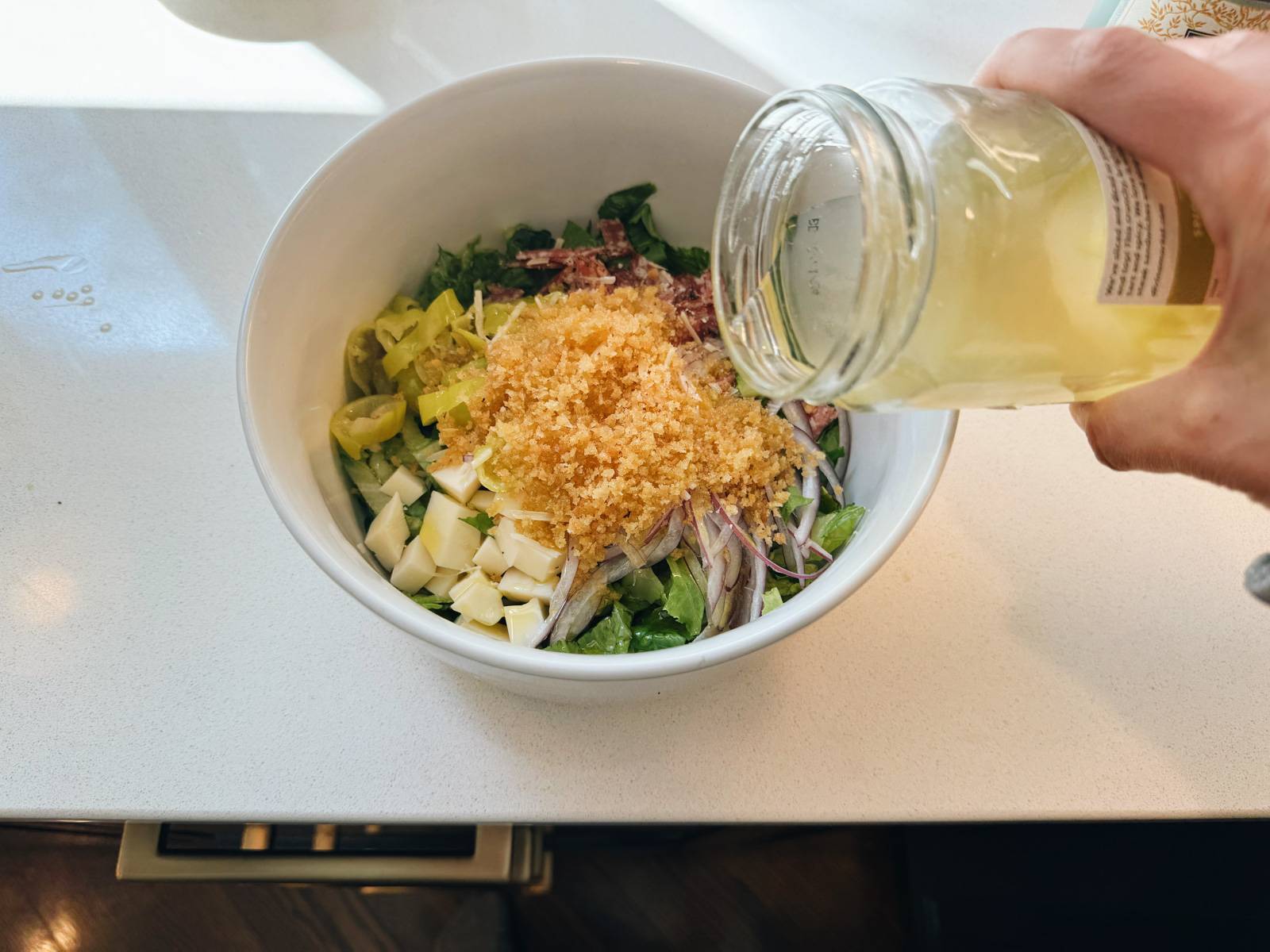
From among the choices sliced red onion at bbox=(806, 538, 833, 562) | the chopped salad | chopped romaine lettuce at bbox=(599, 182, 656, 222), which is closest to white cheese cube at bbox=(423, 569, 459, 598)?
the chopped salad

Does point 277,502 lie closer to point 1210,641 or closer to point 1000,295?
point 1000,295

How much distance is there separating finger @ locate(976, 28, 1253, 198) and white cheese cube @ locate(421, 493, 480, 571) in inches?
23.8

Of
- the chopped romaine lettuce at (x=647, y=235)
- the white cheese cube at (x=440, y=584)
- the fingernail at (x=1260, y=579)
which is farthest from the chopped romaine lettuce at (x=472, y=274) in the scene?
the fingernail at (x=1260, y=579)

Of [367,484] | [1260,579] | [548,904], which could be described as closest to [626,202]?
[367,484]

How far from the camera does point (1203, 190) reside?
0.50 m

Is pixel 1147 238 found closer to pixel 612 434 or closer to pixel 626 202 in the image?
pixel 612 434

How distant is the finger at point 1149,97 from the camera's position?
0.50 metres

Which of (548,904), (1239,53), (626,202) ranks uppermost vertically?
(1239,53)

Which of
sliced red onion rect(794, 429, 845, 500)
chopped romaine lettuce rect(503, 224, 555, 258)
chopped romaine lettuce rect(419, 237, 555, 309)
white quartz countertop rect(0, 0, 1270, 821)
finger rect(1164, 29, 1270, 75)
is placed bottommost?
white quartz countertop rect(0, 0, 1270, 821)

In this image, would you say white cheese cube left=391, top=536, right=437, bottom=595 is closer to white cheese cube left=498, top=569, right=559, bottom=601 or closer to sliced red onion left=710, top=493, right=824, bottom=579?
white cheese cube left=498, top=569, right=559, bottom=601

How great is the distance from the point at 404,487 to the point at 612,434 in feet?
0.76

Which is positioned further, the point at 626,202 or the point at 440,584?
the point at 626,202

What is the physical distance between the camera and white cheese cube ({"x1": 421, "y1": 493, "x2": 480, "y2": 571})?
30.9 inches

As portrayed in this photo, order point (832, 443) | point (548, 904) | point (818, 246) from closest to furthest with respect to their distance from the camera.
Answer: point (818, 246), point (832, 443), point (548, 904)
